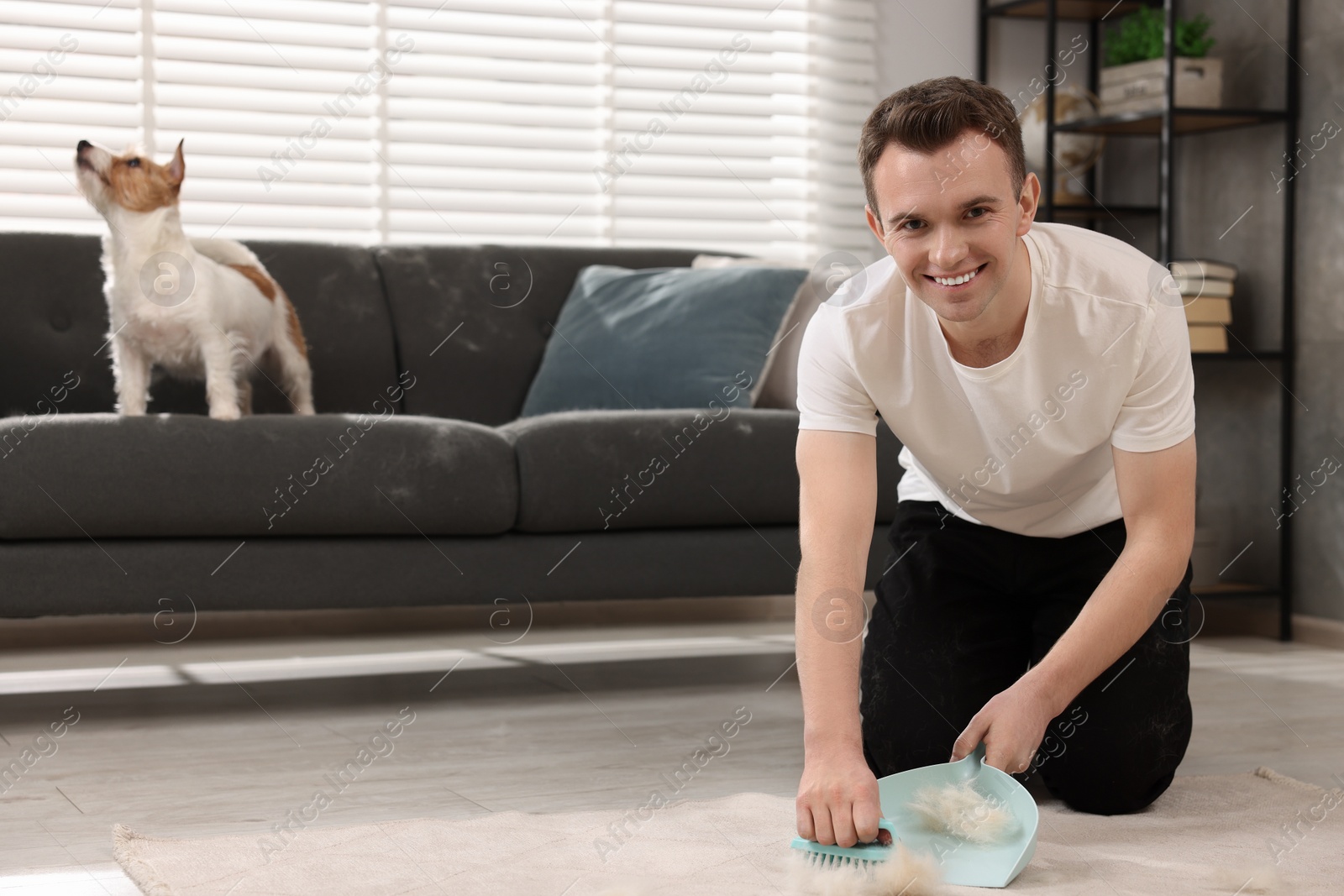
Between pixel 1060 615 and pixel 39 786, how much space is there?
1370 mm

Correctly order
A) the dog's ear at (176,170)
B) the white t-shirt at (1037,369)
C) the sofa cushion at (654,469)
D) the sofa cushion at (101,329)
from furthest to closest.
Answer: the sofa cushion at (101,329)
the dog's ear at (176,170)
the sofa cushion at (654,469)
the white t-shirt at (1037,369)

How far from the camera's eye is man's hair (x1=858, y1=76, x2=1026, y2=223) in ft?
4.52

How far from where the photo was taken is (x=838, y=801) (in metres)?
1.27

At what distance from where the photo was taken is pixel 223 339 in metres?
2.37

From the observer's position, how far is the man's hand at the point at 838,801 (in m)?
1.26

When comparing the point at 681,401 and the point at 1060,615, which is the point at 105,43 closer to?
the point at 681,401

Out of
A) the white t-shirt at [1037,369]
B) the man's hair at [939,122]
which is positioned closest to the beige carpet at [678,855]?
the white t-shirt at [1037,369]

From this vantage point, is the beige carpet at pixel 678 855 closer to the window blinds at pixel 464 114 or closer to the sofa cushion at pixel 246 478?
the sofa cushion at pixel 246 478

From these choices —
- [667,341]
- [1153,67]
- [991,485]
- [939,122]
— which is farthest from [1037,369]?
[1153,67]

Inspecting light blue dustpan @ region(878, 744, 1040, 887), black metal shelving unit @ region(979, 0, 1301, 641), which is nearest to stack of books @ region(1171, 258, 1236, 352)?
black metal shelving unit @ region(979, 0, 1301, 641)

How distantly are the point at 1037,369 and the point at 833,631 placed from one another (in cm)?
41

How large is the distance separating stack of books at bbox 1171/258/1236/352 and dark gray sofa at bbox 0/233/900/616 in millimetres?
1117

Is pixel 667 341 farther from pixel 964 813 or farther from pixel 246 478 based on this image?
pixel 964 813

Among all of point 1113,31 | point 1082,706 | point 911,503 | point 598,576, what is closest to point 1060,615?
point 1082,706
